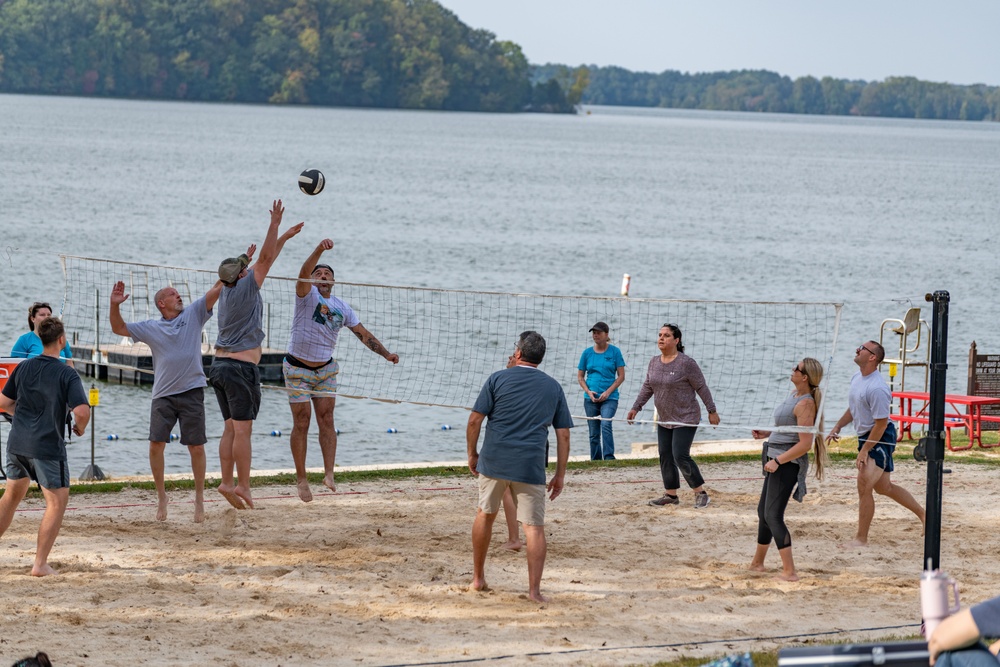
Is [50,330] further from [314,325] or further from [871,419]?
[871,419]

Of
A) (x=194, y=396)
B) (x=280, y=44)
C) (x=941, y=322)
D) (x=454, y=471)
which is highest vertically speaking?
(x=280, y=44)

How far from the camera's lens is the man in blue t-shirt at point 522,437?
8.82 m

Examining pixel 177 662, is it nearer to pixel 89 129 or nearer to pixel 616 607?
pixel 616 607

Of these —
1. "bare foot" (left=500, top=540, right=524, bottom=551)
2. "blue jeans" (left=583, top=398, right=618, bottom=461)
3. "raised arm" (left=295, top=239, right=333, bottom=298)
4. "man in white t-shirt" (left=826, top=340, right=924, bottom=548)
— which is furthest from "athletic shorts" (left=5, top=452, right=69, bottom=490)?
"blue jeans" (left=583, top=398, right=618, bottom=461)

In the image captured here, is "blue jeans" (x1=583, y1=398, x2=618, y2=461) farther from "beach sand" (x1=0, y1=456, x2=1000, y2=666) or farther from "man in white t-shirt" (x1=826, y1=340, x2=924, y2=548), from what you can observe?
"man in white t-shirt" (x1=826, y1=340, x2=924, y2=548)

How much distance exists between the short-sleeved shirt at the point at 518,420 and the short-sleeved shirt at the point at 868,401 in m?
2.76

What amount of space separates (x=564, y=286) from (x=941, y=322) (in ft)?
116

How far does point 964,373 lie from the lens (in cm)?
2903

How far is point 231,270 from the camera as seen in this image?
1030 cm

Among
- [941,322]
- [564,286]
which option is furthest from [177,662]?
[564,286]

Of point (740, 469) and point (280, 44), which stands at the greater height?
point (280, 44)

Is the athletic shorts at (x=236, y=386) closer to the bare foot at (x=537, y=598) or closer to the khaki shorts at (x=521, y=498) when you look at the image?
the khaki shorts at (x=521, y=498)

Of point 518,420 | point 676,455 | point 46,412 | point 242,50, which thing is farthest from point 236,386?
point 242,50

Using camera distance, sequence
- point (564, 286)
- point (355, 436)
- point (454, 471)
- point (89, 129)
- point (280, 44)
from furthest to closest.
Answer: point (280, 44) → point (89, 129) → point (564, 286) → point (355, 436) → point (454, 471)
